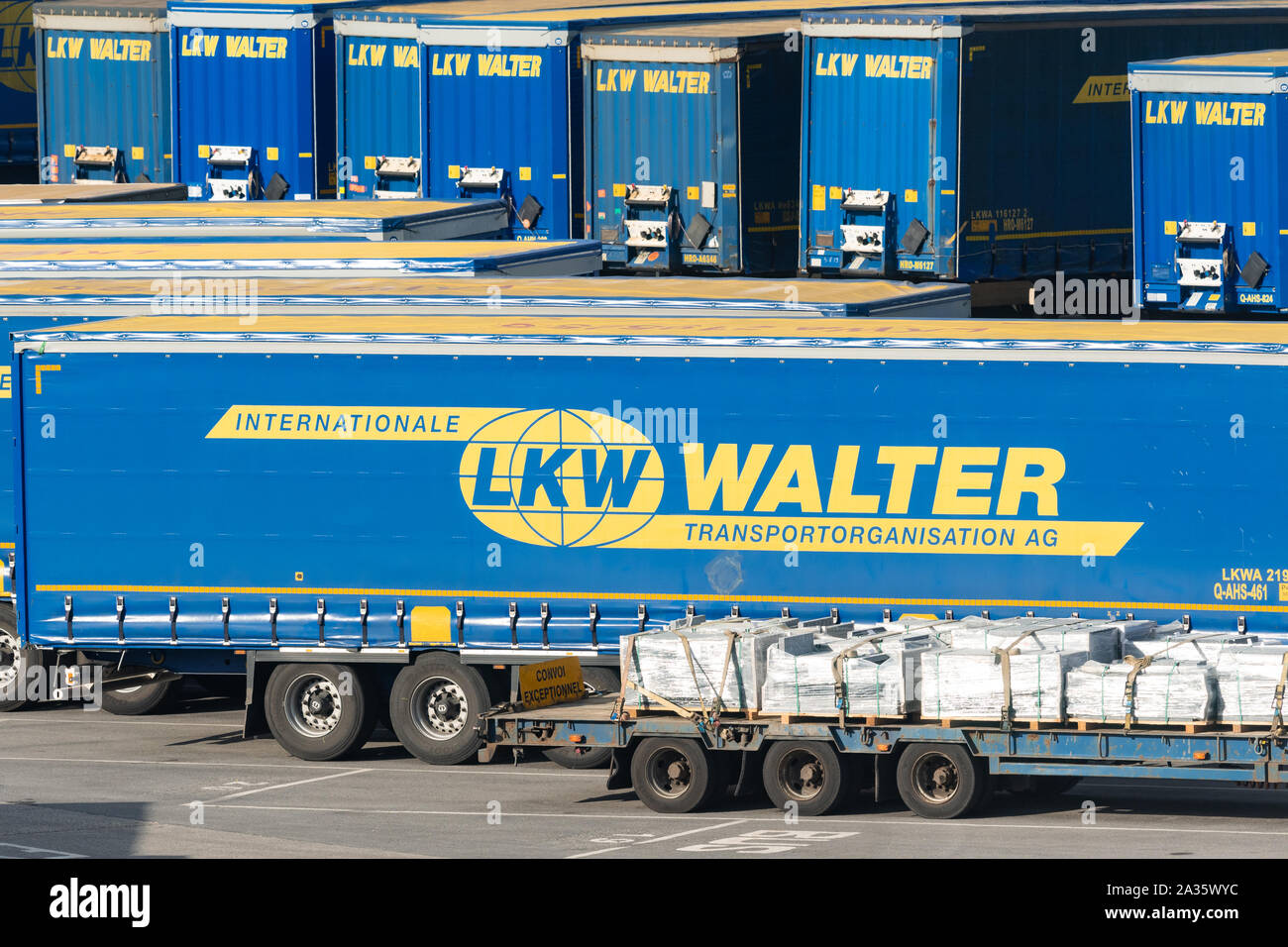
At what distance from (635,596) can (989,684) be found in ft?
13.1

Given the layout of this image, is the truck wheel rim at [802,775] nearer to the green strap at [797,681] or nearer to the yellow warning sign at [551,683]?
the green strap at [797,681]

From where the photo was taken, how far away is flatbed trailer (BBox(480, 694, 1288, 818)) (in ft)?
59.3

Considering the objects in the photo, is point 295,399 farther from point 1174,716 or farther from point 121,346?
point 1174,716

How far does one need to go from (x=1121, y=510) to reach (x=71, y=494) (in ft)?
32.7

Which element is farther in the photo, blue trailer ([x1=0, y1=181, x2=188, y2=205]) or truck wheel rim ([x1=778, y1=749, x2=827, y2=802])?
blue trailer ([x1=0, y1=181, x2=188, y2=205])

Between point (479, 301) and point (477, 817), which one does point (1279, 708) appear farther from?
point (479, 301)

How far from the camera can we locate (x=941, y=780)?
19.0 metres

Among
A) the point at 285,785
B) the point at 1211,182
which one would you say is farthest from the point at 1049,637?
the point at 1211,182

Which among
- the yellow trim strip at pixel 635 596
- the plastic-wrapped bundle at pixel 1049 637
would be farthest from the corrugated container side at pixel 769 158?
the plastic-wrapped bundle at pixel 1049 637

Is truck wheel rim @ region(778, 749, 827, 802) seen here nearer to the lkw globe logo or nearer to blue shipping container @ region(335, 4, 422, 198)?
the lkw globe logo

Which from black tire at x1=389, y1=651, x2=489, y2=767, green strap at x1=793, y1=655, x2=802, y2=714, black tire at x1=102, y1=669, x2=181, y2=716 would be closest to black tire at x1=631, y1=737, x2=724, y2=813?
green strap at x1=793, y1=655, x2=802, y2=714

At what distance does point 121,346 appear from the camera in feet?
72.3

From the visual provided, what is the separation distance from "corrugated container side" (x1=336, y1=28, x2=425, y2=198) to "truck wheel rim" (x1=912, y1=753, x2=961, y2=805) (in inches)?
792

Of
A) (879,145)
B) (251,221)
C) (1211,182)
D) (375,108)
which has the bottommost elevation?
(251,221)
